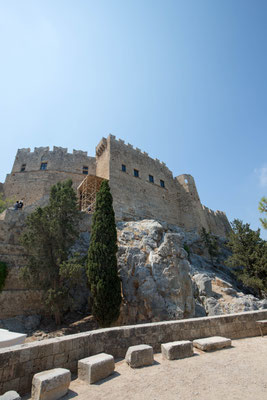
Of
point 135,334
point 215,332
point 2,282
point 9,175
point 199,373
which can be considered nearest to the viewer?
point 199,373

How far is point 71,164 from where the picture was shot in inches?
956

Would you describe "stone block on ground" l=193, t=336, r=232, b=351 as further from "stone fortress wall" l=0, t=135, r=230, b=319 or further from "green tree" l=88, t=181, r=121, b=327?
"stone fortress wall" l=0, t=135, r=230, b=319

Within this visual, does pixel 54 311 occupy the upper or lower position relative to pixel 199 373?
upper

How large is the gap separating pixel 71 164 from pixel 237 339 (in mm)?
23035

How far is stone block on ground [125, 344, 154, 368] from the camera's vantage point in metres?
3.68

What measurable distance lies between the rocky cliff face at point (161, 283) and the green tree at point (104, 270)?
120 cm

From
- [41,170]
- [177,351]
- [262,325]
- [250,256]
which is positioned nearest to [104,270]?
[177,351]

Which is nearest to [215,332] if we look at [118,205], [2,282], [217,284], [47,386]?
[47,386]

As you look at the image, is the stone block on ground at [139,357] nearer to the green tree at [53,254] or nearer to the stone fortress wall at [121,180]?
the green tree at [53,254]

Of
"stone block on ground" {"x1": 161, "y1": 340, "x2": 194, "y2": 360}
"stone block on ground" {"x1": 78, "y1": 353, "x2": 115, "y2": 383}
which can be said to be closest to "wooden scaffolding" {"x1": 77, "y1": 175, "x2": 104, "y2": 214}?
"stone block on ground" {"x1": 161, "y1": 340, "x2": 194, "y2": 360}

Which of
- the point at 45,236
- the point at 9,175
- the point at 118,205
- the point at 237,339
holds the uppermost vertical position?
the point at 9,175

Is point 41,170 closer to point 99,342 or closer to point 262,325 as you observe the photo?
point 99,342

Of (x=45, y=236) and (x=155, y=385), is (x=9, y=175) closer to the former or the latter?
(x=45, y=236)

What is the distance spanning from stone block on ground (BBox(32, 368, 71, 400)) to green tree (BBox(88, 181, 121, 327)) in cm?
641
